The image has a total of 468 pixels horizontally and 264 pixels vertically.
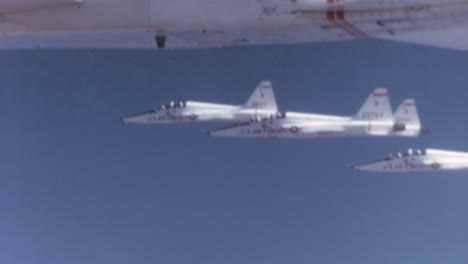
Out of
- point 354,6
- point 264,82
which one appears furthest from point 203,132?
point 354,6

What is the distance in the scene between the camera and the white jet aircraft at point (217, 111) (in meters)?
2.86

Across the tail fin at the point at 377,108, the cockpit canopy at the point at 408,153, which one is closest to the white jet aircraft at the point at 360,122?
the tail fin at the point at 377,108

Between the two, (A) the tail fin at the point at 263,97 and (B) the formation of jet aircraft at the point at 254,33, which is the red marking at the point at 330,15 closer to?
(B) the formation of jet aircraft at the point at 254,33

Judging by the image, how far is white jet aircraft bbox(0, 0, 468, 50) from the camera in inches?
95.2

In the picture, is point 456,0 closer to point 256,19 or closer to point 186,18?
point 256,19

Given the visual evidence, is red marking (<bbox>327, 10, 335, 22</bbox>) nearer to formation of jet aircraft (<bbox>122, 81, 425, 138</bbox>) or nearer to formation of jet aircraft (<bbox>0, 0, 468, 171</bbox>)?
formation of jet aircraft (<bbox>0, 0, 468, 171</bbox>)

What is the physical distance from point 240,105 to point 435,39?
3.77ft

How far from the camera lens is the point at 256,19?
8.39ft

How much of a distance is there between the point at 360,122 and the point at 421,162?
418mm

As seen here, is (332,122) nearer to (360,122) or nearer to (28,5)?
(360,122)

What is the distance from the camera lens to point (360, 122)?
2.81 metres

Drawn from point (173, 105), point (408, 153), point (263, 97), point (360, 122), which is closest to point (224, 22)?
point (263, 97)

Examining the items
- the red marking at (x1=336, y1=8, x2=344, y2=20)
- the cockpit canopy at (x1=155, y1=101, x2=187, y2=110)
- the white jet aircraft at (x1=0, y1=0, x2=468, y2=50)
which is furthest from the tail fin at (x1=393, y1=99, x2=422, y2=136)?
the cockpit canopy at (x1=155, y1=101, x2=187, y2=110)

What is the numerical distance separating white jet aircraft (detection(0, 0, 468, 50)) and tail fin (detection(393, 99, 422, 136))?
1.23 ft
